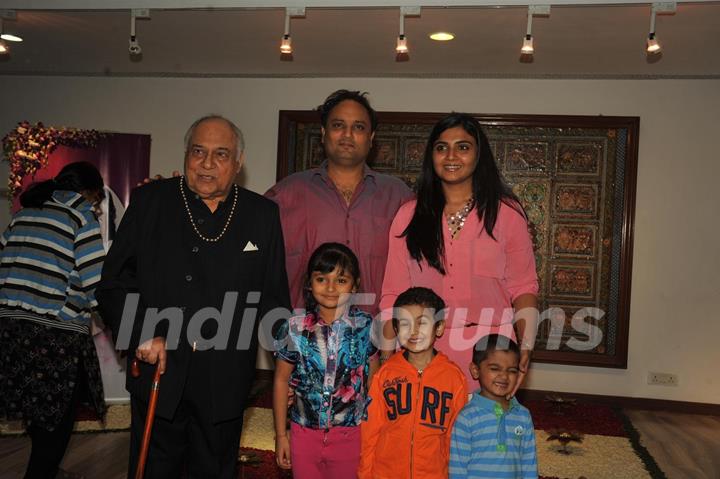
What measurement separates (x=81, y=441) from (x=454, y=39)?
348 cm

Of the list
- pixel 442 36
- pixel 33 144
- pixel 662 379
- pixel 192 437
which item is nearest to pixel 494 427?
pixel 192 437

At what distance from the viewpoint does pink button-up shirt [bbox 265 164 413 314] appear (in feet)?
9.42

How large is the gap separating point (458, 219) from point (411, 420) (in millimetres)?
721

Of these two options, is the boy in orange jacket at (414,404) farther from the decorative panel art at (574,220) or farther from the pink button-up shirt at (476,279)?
the decorative panel art at (574,220)

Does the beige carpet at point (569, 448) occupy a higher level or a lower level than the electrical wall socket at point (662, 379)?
lower

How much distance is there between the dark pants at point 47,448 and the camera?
3199 millimetres

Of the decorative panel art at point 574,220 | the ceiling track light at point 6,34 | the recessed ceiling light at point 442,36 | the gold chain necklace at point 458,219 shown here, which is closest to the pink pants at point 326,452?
the gold chain necklace at point 458,219

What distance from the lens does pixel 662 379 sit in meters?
5.74

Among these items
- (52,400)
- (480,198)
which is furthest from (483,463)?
(52,400)

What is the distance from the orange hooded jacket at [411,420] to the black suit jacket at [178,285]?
45cm

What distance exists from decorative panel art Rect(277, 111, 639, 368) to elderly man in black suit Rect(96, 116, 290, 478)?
3.77 m

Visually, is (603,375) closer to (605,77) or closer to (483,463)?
(605,77)

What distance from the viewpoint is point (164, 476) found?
2.28 m

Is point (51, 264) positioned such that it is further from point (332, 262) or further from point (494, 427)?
point (494, 427)
